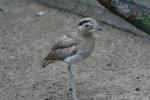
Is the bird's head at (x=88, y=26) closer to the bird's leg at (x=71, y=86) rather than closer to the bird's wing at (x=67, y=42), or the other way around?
the bird's wing at (x=67, y=42)

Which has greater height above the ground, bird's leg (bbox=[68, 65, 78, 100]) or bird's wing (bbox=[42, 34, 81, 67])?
bird's wing (bbox=[42, 34, 81, 67])

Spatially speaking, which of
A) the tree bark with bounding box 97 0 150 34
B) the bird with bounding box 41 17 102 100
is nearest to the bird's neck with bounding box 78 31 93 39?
the bird with bounding box 41 17 102 100

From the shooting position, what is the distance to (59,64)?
5.59 m

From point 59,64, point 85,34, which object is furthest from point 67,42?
point 59,64

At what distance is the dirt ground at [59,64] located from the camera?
4891 mm

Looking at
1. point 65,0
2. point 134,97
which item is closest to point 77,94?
point 134,97

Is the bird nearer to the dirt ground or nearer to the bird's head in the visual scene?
the bird's head

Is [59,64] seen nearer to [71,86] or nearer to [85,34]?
[71,86]

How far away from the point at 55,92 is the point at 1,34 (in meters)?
2.03

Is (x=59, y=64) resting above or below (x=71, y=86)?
below

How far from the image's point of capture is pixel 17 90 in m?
4.93

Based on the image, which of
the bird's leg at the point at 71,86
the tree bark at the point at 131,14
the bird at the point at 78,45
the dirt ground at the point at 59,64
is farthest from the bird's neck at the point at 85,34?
the tree bark at the point at 131,14

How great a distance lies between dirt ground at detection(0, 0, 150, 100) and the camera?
489 cm

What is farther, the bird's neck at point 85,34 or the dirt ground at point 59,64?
the dirt ground at point 59,64
